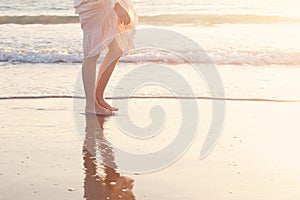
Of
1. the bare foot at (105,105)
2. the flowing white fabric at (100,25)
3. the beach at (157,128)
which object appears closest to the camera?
the beach at (157,128)

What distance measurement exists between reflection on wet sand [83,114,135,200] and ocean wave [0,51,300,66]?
5.08 m

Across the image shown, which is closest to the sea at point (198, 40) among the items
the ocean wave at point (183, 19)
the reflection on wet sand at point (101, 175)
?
the ocean wave at point (183, 19)

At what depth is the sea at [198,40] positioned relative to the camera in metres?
7.43

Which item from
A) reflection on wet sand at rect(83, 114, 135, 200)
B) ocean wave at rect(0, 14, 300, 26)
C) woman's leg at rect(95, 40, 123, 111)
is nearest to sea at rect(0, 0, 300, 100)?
ocean wave at rect(0, 14, 300, 26)

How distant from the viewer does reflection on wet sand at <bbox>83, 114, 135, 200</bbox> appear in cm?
329

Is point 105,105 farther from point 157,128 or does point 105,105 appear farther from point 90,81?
point 157,128

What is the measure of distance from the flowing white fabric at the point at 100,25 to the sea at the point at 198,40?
1449 millimetres

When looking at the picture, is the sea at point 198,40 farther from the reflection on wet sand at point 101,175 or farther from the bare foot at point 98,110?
the reflection on wet sand at point 101,175

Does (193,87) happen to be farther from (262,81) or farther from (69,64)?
(69,64)

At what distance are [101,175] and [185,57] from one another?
22.3 feet

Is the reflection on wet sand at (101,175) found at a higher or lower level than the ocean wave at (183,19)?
higher

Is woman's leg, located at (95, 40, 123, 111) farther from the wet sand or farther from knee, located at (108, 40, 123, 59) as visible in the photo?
the wet sand

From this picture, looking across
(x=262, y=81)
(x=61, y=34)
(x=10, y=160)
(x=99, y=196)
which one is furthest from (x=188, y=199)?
(x=61, y=34)

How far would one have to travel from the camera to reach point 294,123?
5.05 m
